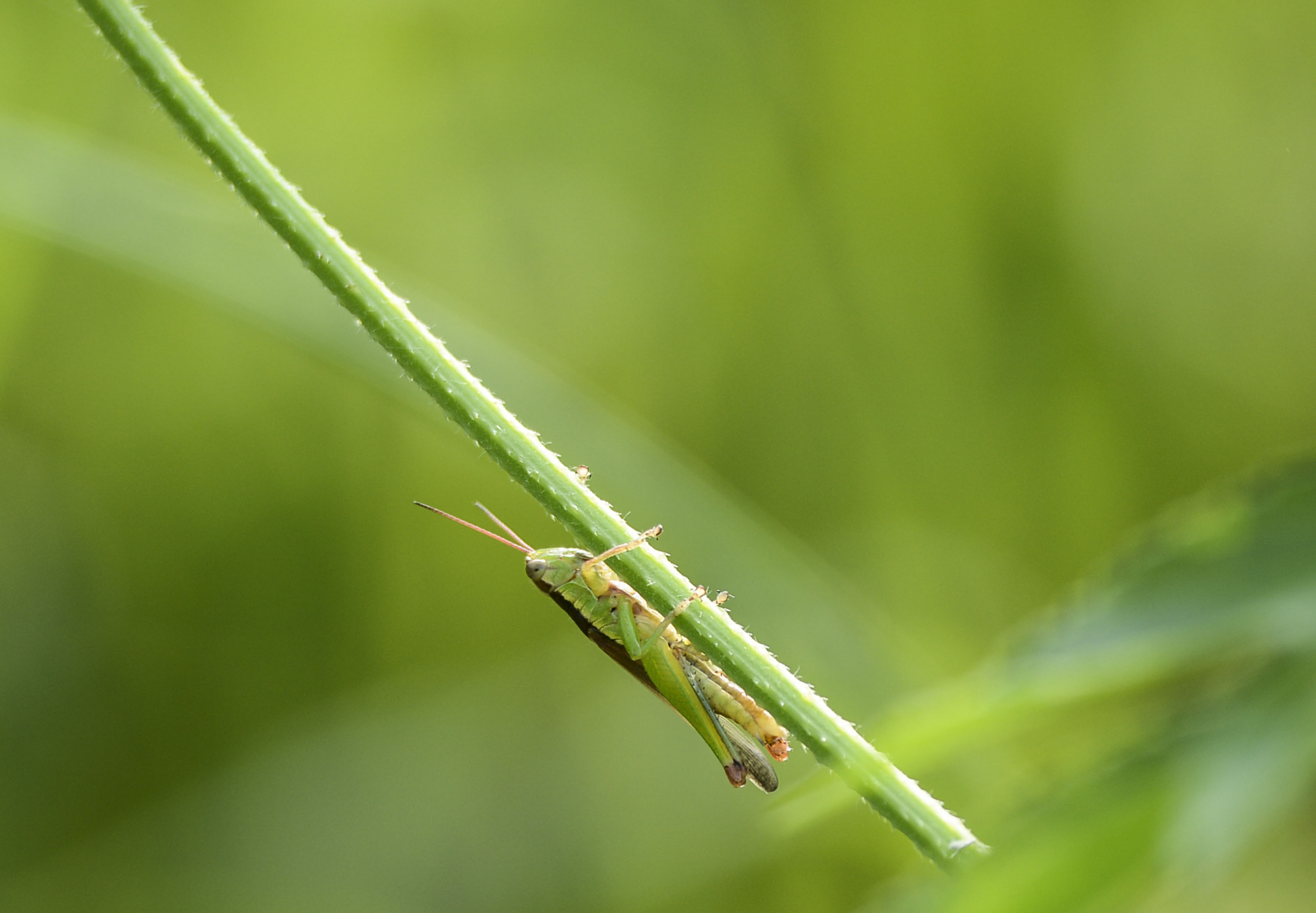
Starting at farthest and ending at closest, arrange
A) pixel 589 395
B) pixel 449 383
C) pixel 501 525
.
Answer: pixel 589 395
pixel 501 525
pixel 449 383

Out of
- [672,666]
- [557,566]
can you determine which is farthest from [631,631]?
[557,566]

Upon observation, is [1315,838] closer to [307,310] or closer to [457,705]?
[457,705]

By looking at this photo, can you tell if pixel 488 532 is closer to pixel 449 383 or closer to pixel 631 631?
pixel 631 631

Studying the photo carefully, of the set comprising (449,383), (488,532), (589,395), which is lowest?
(449,383)

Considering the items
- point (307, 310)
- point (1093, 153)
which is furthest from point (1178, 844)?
point (1093, 153)

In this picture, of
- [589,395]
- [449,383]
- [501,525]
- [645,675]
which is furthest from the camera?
[589,395]

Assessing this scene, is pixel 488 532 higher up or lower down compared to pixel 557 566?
higher up

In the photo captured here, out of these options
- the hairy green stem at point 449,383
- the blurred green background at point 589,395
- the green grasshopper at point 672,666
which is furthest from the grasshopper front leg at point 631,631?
the blurred green background at point 589,395

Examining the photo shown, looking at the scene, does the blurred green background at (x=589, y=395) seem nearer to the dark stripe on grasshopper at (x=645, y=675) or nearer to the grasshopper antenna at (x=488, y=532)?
the grasshopper antenna at (x=488, y=532)

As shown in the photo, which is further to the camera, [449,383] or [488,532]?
[488,532]
